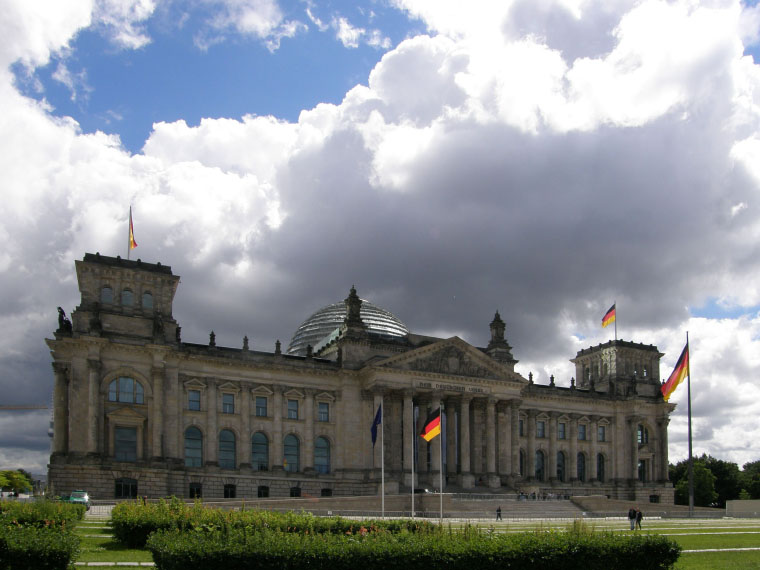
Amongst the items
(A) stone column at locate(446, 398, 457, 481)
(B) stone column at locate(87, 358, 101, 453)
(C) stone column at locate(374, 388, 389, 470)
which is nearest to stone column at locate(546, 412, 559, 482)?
(A) stone column at locate(446, 398, 457, 481)

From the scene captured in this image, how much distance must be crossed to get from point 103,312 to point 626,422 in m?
64.8

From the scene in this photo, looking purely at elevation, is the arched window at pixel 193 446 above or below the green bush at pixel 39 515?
below

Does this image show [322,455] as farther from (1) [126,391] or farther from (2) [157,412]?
(1) [126,391]

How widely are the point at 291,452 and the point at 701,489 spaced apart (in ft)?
253

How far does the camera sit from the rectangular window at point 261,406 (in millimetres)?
75812

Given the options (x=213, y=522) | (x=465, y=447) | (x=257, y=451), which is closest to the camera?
(x=213, y=522)

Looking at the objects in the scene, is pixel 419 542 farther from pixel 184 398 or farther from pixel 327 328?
pixel 327 328

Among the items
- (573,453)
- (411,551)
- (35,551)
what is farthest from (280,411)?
(411,551)

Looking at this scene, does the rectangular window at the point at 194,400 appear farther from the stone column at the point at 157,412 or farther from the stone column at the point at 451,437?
the stone column at the point at 451,437

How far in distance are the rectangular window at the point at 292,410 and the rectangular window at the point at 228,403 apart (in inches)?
227

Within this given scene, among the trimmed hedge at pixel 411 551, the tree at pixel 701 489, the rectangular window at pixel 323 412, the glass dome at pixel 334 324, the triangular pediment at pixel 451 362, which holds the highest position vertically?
the glass dome at pixel 334 324

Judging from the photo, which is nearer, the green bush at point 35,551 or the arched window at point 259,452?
the green bush at point 35,551

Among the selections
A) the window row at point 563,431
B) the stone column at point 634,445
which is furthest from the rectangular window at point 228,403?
the stone column at point 634,445

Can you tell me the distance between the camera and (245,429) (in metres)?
74.4
